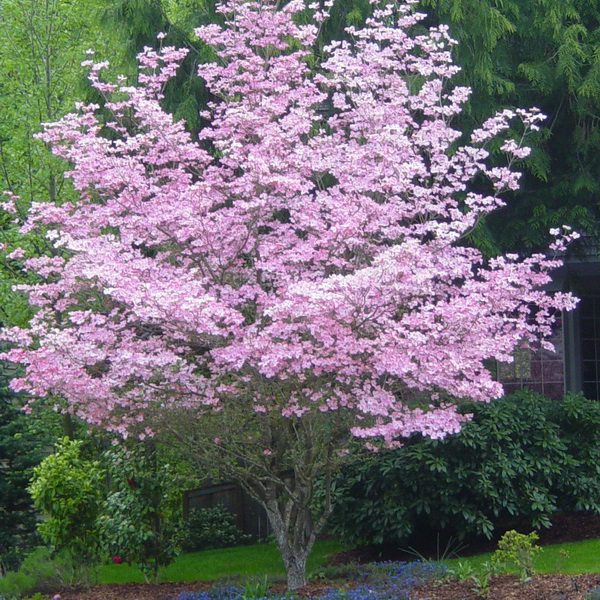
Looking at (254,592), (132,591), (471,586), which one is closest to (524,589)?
(471,586)

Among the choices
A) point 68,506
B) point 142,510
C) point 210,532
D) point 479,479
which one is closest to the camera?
point 68,506

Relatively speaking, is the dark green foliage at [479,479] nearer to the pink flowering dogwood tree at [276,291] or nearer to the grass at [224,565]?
the grass at [224,565]

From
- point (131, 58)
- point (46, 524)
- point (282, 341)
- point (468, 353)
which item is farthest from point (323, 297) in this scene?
point (131, 58)

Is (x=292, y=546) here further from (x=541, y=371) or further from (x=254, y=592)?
(x=541, y=371)

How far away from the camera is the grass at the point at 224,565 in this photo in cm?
972

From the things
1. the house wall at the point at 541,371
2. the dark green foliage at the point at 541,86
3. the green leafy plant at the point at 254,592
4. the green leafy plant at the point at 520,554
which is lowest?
the green leafy plant at the point at 254,592

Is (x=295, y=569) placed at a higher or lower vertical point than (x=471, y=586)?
higher

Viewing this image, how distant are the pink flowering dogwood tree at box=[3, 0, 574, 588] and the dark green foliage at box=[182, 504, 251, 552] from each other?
467 cm

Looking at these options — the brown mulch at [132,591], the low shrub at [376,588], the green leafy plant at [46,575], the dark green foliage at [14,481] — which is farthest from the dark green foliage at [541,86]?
the dark green foliage at [14,481]

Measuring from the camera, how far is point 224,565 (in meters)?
10.4

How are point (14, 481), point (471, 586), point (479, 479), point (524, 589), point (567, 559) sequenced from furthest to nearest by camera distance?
point (14, 481) < point (479, 479) < point (567, 559) < point (471, 586) < point (524, 589)

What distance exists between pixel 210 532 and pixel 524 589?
20.2 feet

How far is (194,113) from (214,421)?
12.7 feet

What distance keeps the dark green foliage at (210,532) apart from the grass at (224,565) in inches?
13.0
